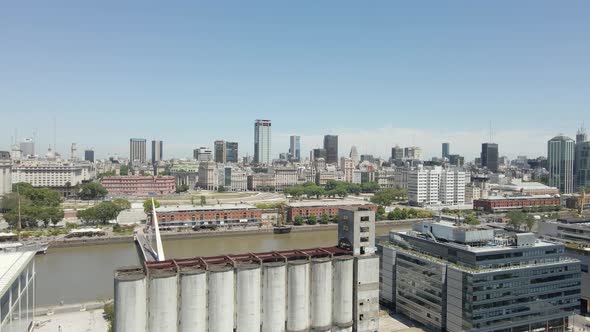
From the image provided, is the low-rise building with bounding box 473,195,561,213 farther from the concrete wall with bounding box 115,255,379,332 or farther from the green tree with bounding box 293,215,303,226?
the concrete wall with bounding box 115,255,379,332

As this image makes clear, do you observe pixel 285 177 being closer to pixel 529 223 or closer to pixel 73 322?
pixel 529 223

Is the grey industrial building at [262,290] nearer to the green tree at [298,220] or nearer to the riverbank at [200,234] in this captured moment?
the riverbank at [200,234]

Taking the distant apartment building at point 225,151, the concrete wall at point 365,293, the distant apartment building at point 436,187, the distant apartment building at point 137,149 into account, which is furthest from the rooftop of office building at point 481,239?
the distant apartment building at point 137,149

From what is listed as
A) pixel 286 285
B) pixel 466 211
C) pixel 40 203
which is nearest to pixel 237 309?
pixel 286 285

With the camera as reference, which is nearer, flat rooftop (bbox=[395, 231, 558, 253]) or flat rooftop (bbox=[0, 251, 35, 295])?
flat rooftop (bbox=[0, 251, 35, 295])

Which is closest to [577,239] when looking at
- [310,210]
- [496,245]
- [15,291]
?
[496,245]

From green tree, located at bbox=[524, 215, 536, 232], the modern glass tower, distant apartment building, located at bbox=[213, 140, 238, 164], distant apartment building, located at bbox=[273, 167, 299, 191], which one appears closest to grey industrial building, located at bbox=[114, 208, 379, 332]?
green tree, located at bbox=[524, 215, 536, 232]
